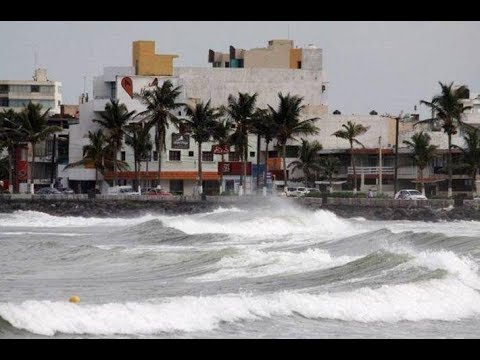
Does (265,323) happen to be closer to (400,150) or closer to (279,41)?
(400,150)

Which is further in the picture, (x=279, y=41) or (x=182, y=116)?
(x=279, y=41)

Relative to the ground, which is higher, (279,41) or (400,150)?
(279,41)

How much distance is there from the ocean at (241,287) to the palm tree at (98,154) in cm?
3976

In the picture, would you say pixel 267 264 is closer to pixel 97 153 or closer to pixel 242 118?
pixel 242 118

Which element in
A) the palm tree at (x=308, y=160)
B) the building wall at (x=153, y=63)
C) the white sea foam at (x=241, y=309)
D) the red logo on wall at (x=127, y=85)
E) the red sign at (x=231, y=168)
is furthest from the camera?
the building wall at (x=153, y=63)

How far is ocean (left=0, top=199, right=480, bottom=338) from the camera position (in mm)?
22953

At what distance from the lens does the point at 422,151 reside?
299 feet

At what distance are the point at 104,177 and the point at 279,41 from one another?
20051mm

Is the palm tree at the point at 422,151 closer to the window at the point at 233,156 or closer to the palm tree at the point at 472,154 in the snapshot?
the palm tree at the point at 472,154

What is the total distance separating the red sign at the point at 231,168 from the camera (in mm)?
95200

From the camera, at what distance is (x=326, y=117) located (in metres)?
101

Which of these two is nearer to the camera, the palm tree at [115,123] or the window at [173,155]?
the palm tree at [115,123]

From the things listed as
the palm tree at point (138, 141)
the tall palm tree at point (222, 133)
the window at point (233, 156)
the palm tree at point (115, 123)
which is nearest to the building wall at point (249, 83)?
the window at point (233, 156)
